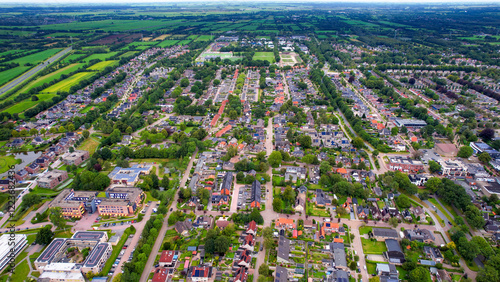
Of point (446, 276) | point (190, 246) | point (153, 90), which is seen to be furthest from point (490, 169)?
point (153, 90)

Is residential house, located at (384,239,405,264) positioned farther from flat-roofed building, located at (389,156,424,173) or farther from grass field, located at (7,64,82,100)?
grass field, located at (7,64,82,100)

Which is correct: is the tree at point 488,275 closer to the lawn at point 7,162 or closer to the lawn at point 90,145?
the lawn at point 90,145

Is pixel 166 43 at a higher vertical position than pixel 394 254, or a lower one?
higher

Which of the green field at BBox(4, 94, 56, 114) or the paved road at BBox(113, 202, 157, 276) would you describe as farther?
the green field at BBox(4, 94, 56, 114)

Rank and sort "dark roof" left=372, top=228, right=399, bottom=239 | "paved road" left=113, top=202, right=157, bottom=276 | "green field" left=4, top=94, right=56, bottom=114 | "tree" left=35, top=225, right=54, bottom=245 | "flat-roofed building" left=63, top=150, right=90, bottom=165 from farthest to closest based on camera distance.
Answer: "green field" left=4, top=94, right=56, bottom=114 → "flat-roofed building" left=63, top=150, right=90, bottom=165 → "dark roof" left=372, top=228, right=399, bottom=239 → "tree" left=35, top=225, right=54, bottom=245 → "paved road" left=113, top=202, right=157, bottom=276

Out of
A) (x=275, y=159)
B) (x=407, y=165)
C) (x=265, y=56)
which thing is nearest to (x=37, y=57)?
(x=265, y=56)

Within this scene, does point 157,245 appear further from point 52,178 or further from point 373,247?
point 373,247

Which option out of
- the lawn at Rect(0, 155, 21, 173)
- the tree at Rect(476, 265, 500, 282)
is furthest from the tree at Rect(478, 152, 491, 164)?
the lawn at Rect(0, 155, 21, 173)
